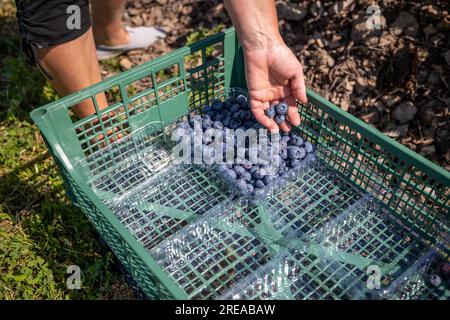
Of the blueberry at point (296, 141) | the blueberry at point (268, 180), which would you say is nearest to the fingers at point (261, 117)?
the blueberry at point (296, 141)

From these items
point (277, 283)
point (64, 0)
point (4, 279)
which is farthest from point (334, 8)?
point (4, 279)

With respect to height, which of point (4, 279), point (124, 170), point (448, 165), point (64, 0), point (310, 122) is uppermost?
point (64, 0)

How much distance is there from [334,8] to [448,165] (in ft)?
4.02

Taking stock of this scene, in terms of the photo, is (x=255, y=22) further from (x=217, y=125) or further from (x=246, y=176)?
(x=246, y=176)

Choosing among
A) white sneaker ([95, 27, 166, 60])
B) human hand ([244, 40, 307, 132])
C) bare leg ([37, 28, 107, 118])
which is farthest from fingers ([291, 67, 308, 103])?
white sneaker ([95, 27, 166, 60])

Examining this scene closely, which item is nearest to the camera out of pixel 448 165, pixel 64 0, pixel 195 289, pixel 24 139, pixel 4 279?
pixel 195 289

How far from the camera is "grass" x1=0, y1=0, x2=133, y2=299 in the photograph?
200cm

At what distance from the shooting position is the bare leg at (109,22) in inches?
107

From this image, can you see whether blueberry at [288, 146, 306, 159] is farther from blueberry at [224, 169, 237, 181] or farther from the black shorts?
the black shorts

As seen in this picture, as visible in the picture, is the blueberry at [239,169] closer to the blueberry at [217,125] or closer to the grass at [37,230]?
the blueberry at [217,125]

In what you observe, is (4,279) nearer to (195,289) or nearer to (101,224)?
(101,224)

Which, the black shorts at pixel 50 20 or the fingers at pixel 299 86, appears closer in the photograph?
the black shorts at pixel 50 20

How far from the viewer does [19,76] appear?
2.88 m

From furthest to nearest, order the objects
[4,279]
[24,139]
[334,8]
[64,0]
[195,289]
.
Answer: [334,8]
[24,139]
[4,279]
[64,0]
[195,289]
